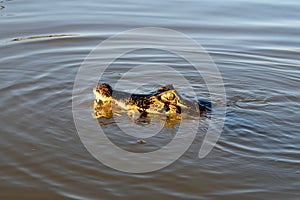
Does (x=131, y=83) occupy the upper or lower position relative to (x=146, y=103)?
upper

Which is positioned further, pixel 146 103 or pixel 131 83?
pixel 131 83

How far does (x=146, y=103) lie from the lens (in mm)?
5723

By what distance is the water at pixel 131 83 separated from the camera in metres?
4.33

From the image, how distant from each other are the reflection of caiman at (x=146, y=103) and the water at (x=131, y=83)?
18.2 inches

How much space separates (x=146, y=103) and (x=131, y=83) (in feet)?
4.26

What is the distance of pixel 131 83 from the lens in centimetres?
697

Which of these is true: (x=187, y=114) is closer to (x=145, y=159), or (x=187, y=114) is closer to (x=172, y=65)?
(x=145, y=159)

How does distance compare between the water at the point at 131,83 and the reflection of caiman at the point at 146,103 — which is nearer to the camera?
the water at the point at 131,83

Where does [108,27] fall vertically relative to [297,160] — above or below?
above

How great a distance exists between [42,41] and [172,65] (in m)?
2.54

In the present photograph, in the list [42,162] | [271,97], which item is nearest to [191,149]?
[42,162]

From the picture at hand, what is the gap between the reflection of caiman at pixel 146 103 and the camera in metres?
5.70

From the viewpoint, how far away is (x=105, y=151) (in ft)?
16.0

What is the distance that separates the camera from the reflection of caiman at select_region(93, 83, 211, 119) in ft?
18.7
